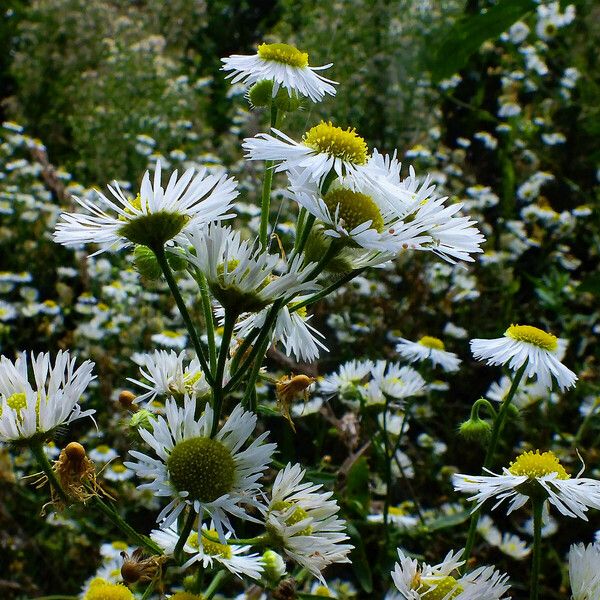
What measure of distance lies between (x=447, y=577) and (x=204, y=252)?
253mm

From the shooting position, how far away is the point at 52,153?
3359mm

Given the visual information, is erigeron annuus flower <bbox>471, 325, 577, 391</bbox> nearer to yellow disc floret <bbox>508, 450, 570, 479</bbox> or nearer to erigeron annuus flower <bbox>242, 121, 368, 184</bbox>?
yellow disc floret <bbox>508, 450, 570, 479</bbox>

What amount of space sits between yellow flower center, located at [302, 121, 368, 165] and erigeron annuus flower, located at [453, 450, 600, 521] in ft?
0.76

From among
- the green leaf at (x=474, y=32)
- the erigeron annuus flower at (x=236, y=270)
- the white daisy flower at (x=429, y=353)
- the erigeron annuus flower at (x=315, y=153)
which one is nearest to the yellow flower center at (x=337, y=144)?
the erigeron annuus flower at (x=315, y=153)

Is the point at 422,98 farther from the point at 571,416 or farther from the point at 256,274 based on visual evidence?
the point at 256,274

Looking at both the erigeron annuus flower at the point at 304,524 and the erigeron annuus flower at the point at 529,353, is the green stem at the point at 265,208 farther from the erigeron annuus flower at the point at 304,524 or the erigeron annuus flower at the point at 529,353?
the erigeron annuus flower at the point at 529,353

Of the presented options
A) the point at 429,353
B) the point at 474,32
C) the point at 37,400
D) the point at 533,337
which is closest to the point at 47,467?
the point at 37,400

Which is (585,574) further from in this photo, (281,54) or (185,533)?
(281,54)

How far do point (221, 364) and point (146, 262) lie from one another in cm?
13

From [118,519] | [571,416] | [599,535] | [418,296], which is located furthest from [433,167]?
[118,519]

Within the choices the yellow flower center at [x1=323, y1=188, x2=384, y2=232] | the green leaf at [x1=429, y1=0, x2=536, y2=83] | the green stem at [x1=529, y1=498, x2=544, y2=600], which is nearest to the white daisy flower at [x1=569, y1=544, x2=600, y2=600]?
the green stem at [x1=529, y1=498, x2=544, y2=600]

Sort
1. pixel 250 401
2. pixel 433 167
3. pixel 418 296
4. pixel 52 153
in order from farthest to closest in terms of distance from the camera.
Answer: pixel 52 153
pixel 433 167
pixel 418 296
pixel 250 401

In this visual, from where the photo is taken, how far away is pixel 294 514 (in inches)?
20.2

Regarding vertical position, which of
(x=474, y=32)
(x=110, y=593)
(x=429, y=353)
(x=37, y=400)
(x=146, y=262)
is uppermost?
(x=474, y=32)
